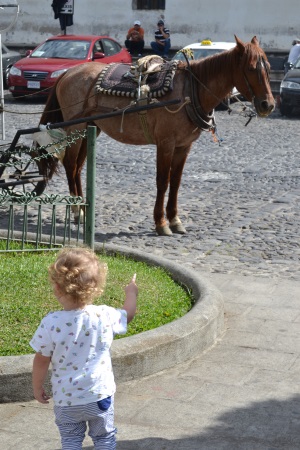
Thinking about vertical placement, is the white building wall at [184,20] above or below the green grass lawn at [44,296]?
below

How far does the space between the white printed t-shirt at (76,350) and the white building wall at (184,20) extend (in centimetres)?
3104

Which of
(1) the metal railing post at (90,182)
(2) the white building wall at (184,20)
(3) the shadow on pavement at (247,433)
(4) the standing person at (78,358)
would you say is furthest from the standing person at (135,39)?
(4) the standing person at (78,358)

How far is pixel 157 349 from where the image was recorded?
251 inches

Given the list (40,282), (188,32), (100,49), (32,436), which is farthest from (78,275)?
(188,32)

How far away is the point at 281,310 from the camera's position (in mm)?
7910

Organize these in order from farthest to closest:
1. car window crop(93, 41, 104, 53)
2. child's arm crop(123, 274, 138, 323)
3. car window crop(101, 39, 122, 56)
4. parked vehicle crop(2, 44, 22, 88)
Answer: parked vehicle crop(2, 44, 22, 88) < car window crop(101, 39, 122, 56) < car window crop(93, 41, 104, 53) < child's arm crop(123, 274, 138, 323)

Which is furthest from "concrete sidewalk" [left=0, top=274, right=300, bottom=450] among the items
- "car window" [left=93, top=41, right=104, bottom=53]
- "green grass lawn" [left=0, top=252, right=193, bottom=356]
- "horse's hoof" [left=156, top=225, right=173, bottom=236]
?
"car window" [left=93, top=41, right=104, bottom=53]

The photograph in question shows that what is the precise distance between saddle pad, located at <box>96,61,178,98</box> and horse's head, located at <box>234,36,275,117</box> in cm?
73

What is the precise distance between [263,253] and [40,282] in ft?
9.55

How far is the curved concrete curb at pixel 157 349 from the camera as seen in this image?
584 cm

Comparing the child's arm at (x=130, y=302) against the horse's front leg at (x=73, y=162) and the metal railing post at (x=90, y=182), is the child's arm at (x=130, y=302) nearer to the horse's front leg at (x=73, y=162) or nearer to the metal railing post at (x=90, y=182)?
the metal railing post at (x=90, y=182)

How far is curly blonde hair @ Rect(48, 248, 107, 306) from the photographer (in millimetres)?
4188

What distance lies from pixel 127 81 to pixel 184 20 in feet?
82.8

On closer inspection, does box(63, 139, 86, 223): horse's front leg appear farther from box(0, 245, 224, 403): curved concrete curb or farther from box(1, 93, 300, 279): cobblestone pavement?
box(0, 245, 224, 403): curved concrete curb
